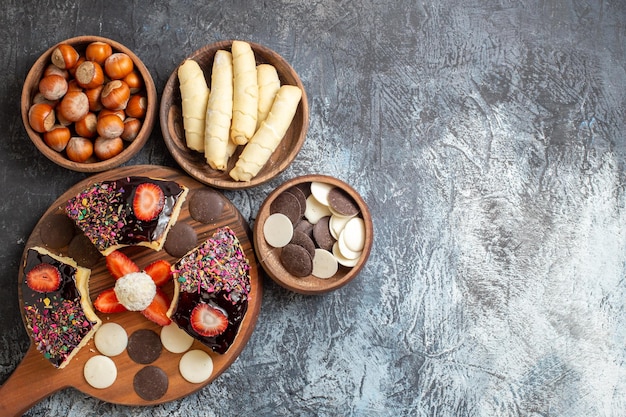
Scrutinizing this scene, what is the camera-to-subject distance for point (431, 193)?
397 centimetres

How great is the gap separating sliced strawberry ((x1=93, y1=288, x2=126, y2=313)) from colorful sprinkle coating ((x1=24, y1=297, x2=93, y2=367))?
3.9 inches

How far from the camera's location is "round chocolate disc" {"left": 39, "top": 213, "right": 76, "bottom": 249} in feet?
12.1

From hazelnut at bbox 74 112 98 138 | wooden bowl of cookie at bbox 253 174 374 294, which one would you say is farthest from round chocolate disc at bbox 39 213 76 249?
wooden bowl of cookie at bbox 253 174 374 294

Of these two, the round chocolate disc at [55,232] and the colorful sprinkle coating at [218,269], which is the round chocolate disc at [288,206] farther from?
the round chocolate disc at [55,232]

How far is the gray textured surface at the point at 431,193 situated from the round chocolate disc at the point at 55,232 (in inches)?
8.9

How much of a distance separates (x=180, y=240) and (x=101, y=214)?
18.4 inches

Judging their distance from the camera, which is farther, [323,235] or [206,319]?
[323,235]

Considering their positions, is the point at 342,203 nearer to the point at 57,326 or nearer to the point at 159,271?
the point at 159,271

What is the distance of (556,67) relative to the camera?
4.08 m

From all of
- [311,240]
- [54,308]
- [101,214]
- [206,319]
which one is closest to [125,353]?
[54,308]

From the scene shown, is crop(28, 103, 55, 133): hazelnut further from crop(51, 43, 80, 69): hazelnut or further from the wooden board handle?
the wooden board handle

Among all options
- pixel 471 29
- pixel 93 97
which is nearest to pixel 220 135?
pixel 93 97

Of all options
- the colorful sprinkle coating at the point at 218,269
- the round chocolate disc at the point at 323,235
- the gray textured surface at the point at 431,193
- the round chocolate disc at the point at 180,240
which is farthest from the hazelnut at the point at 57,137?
the round chocolate disc at the point at 323,235

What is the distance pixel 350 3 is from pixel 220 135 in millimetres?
1278
